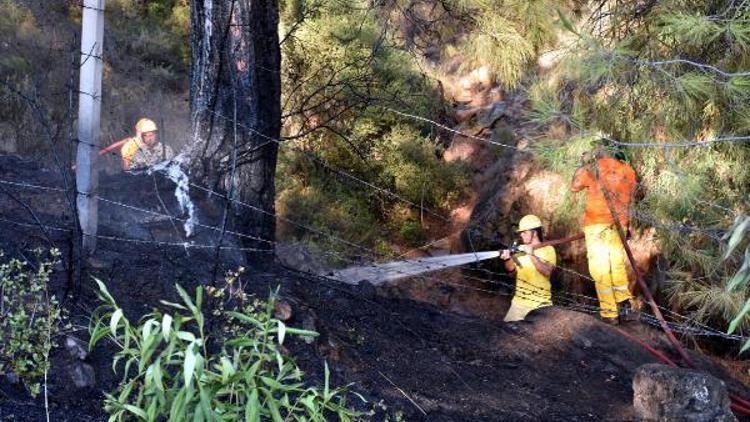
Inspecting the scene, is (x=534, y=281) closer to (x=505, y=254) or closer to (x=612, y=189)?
(x=505, y=254)

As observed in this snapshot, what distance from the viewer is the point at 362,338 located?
17.8 feet

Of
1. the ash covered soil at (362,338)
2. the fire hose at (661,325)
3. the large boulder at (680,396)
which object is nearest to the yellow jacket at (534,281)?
the ash covered soil at (362,338)

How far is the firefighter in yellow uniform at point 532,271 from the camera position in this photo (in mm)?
8125

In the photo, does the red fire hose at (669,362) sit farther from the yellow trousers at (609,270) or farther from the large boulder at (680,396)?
the large boulder at (680,396)

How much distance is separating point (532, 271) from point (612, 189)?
135cm

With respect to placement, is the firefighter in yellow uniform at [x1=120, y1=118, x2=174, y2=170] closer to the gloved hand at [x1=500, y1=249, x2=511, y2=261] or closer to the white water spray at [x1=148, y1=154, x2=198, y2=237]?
the white water spray at [x1=148, y1=154, x2=198, y2=237]

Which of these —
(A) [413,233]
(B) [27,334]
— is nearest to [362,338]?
(B) [27,334]

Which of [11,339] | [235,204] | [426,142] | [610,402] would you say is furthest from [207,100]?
[426,142]

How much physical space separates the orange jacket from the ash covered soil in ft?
2.80

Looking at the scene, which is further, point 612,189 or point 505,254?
point 505,254

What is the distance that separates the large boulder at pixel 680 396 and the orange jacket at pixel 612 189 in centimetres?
175

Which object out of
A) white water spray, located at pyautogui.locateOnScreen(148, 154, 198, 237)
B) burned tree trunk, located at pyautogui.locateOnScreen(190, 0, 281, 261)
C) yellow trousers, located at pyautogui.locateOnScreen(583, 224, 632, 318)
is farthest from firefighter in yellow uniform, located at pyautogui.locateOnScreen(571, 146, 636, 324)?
white water spray, located at pyautogui.locateOnScreen(148, 154, 198, 237)

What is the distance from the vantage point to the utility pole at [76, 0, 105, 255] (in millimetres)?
4676

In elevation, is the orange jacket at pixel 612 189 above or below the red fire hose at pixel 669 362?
above
